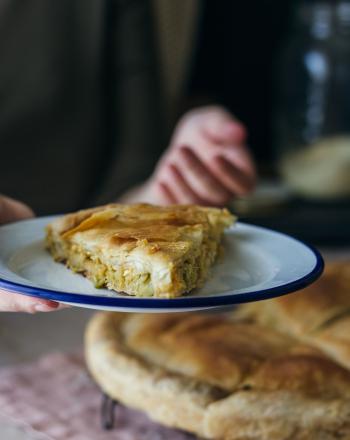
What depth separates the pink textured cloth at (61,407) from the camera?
966mm

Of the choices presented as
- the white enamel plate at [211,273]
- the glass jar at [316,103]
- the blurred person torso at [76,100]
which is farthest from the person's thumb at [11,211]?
the glass jar at [316,103]

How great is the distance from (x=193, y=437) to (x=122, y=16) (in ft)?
4.23

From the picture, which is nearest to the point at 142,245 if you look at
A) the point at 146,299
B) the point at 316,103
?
the point at 146,299

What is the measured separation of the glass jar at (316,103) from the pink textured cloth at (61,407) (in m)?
1.12

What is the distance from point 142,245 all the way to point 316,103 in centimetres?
153

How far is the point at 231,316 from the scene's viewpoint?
1146 mm

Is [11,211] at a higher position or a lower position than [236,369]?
higher

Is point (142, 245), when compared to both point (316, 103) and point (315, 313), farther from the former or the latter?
point (316, 103)

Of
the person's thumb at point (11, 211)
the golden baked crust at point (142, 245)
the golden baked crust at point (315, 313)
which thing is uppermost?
the golden baked crust at point (142, 245)

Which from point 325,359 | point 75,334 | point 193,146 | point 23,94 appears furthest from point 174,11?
point 325,359

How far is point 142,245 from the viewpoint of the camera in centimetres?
76

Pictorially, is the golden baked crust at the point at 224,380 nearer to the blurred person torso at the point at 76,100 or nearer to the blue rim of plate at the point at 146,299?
the blue rim of plate at the point at 146,299

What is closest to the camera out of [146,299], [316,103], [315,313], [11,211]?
[146,299]

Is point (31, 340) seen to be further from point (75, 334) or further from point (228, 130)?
point (228, 130)
